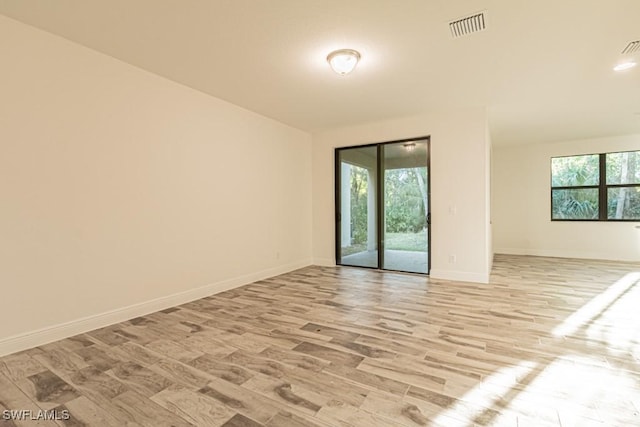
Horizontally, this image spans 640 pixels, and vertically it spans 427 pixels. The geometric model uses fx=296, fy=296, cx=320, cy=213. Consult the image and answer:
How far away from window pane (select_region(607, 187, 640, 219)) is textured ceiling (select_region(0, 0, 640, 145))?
9.20ft

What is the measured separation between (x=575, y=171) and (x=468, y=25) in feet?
20.8

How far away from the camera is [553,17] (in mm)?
2434

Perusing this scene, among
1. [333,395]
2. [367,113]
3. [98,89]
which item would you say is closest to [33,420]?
[333,395]

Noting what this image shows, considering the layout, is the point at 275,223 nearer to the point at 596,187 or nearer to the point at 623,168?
the point at 596,187

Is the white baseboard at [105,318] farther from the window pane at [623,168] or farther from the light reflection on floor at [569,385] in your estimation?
the window pane at [623,168]

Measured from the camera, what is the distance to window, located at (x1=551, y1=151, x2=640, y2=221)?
6.32 metres

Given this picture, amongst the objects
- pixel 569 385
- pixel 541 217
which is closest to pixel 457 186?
pixel 569 385

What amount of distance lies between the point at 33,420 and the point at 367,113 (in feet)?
16.1

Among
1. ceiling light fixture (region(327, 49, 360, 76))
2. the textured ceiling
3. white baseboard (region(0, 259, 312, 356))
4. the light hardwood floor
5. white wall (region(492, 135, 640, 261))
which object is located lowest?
the light hardwood floor

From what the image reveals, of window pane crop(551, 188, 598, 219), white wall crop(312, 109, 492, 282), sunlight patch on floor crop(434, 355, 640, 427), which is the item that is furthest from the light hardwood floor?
window pane crop(551, 188, 598, 219)

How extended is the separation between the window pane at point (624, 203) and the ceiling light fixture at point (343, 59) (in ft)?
23.0

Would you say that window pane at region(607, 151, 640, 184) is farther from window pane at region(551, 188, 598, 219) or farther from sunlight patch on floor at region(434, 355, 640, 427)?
sunlight patch on floor at region(434, 355, 640, 427)

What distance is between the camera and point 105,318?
294cm

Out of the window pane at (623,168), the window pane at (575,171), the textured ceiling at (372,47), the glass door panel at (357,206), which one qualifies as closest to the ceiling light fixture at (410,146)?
the glass door panel at (357,206)
